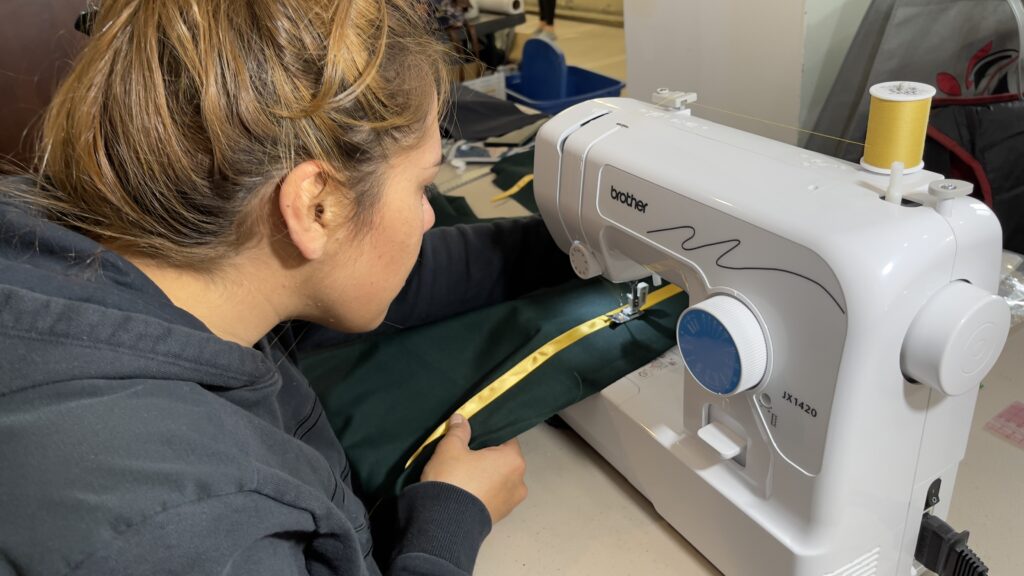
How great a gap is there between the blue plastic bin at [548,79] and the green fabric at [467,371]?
116cm

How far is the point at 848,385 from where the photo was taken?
1.71 ft

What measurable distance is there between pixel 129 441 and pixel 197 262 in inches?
6.4

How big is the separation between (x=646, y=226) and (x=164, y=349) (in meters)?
0.43

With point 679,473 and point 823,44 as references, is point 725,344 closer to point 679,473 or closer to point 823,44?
point 679,473

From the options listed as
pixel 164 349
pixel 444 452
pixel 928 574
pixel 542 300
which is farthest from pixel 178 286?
pixel 928 574

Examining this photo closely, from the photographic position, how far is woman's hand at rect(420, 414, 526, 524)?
718 mm

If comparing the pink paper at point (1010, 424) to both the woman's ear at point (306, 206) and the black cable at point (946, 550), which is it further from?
the woman's ear at point (306, 206)

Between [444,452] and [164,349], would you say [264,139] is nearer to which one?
[164,349]

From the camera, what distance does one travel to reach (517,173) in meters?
1.45

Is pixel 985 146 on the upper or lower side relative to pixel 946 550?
upper

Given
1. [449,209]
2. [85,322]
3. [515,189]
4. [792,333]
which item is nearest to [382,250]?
[85,322]

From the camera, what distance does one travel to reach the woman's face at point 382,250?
588 mm

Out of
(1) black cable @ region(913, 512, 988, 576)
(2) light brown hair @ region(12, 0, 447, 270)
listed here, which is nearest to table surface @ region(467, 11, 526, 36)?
(2) light brown hair @ region(12, 0, 447, 270)

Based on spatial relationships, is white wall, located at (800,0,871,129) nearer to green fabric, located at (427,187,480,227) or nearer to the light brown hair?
green fabric, located at (427,187,480,227)
